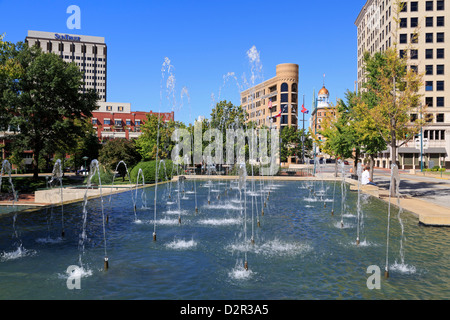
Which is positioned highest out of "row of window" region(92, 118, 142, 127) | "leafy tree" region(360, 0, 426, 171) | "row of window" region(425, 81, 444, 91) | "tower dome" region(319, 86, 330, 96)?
"tower dome" region(319, 86, 330, 96)

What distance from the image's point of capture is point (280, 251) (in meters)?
10.0

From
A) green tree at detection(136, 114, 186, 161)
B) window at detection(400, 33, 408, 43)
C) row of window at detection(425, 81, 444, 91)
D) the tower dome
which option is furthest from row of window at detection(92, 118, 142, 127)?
the tower dome

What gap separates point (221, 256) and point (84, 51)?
17935 centimetres

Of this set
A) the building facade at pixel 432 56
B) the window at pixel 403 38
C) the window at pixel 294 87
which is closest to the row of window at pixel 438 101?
the building facade at pixel 432 56

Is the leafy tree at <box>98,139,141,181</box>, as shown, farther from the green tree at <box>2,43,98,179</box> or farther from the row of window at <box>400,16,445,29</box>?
the row of window at <box>400,16,445,29</box>

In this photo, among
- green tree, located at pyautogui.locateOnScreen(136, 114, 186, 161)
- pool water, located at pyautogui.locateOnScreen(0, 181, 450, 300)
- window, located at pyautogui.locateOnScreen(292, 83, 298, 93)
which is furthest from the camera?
window, located at pyautogui.locateOnScreen(292, 83, 298, 93)

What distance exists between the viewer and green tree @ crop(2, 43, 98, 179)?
114 feet

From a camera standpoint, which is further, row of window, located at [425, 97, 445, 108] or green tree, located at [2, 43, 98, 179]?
row of window, located at [425, 97, 445, 108]

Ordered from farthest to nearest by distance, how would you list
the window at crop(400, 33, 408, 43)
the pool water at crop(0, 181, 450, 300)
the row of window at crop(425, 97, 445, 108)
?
the window at crop(400, 33, 408, 43)
the row of window at crop(425, 97, 445, 108)
the pool water at crop(0, 181, 450, 300)

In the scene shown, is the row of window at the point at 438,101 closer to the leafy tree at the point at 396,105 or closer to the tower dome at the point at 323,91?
the leafy tree at the point at 396,105

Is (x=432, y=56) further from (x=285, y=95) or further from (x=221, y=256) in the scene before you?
(x=221, y=256)

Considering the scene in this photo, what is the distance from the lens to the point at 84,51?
546 feet

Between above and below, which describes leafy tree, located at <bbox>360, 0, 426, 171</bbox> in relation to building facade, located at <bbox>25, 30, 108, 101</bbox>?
below

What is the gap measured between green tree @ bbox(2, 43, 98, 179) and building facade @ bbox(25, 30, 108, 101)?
129 metres
